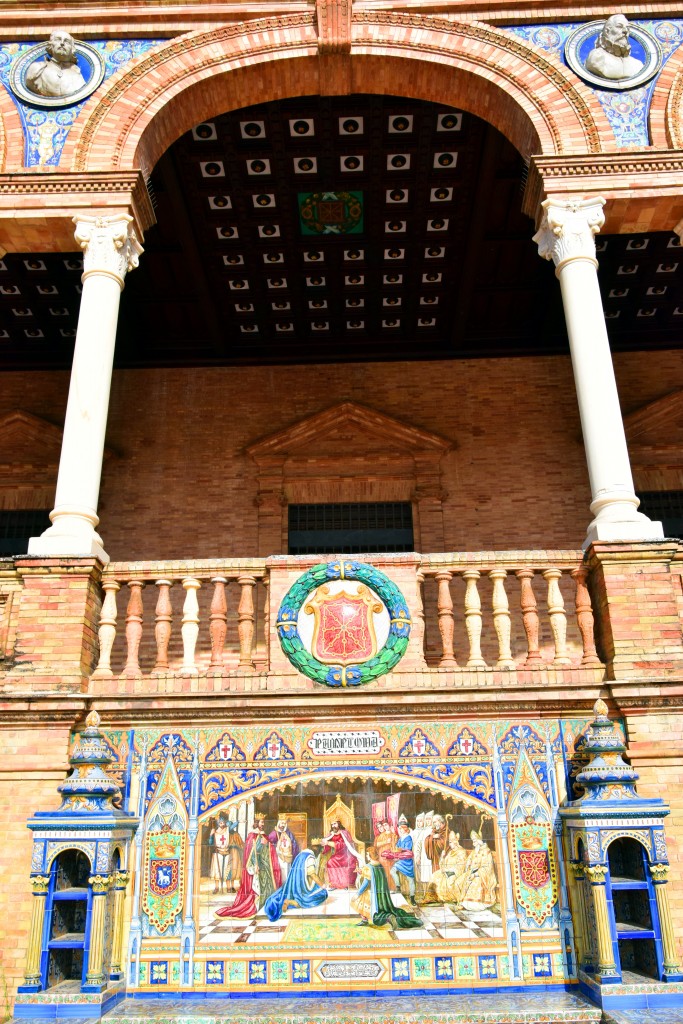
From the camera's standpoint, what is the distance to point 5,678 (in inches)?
271

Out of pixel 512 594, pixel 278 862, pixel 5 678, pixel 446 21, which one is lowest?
pixel 278 862

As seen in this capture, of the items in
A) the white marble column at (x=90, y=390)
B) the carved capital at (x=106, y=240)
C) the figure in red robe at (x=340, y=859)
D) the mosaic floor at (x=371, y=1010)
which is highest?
the carved capital at (x=106, y=240)

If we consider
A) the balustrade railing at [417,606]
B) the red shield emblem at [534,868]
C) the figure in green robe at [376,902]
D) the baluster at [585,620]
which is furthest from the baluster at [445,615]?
the figure in green robe at [376,902]

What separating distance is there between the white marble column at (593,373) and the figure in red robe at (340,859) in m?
3.09

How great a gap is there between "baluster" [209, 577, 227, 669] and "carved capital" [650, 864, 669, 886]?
3444 mm

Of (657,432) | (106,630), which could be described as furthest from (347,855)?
(657,432)

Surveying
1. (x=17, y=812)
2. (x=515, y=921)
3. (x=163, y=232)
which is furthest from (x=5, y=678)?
(x=163, y=232)

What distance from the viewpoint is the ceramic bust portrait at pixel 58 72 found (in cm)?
901

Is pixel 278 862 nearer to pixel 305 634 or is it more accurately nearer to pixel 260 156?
pixel 305 634

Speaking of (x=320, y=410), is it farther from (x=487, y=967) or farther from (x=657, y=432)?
(x=487, y=967)

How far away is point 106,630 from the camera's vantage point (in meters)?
7.24

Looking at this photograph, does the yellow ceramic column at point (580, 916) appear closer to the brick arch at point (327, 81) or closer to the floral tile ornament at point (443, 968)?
the floral tile ornament at point (443, 968)

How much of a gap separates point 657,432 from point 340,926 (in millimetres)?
8773

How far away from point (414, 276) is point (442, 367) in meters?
1.62
